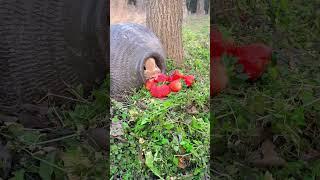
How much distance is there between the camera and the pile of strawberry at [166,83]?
1659 mm

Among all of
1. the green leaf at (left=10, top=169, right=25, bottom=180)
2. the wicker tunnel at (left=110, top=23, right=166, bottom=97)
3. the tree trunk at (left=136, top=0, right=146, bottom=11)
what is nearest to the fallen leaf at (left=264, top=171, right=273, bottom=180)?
the green leaf at (left=10, top=169, right=25, bottom=180)

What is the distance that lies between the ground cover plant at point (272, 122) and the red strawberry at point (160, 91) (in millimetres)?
178

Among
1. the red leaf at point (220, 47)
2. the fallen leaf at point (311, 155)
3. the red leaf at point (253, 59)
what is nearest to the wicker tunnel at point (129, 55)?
the red leaf at point (220, 47)

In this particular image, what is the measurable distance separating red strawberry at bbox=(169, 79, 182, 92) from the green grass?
15 mm

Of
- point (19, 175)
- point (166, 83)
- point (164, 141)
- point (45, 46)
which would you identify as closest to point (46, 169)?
point (19, 175)

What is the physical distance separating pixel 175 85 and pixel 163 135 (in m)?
0.37

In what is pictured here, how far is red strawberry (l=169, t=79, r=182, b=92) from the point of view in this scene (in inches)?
65.7

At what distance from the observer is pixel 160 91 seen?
5.39ft

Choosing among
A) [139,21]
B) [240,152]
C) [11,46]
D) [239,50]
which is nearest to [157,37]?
[139,21]

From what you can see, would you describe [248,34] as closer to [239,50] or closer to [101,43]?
[239,50]

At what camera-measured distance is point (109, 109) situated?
1492 mm

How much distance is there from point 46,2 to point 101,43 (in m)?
0.23

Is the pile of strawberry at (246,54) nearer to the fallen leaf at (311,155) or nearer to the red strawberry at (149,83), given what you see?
the red strawberry at (149,83)

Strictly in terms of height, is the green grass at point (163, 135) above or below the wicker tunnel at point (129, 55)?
below
